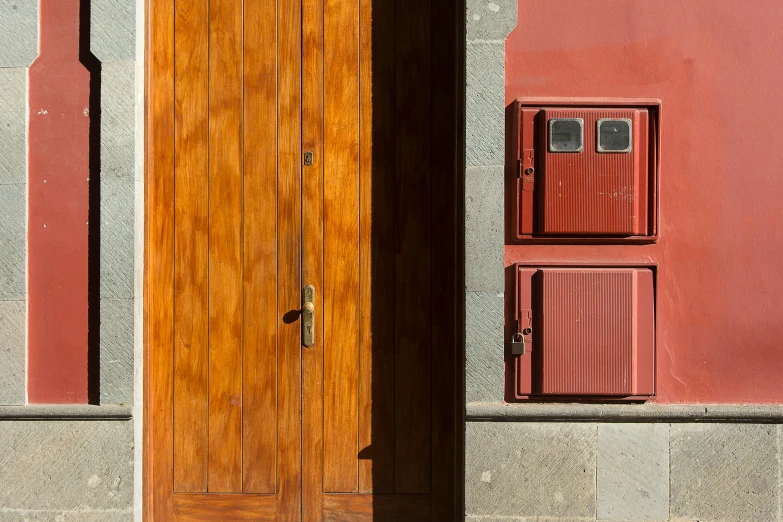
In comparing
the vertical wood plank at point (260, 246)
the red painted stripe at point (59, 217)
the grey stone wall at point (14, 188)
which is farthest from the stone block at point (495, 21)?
the grey stone wall at point (14, 188)

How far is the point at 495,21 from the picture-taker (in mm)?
3338

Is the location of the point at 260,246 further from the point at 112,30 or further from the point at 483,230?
the point at 112,30

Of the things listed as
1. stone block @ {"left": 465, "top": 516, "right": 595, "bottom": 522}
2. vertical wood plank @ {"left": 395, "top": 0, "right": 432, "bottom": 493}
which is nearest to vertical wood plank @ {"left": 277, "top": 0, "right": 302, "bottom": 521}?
vertical wood plank @ {"left": 395, "top": 0, "right": 432, "bottom": 493}

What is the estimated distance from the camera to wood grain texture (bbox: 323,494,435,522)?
3598mm

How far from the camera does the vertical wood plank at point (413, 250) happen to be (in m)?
3.59

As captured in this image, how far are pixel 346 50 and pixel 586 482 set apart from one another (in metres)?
2.49

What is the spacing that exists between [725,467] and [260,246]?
2.56m

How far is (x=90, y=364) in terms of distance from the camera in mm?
3465

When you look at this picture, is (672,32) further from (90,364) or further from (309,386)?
(90,364)

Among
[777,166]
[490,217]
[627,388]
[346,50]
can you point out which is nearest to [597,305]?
[627,388]

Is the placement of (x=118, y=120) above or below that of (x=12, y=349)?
above

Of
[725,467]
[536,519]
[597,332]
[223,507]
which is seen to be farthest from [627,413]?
[223,507]

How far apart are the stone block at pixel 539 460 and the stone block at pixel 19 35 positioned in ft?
9.41

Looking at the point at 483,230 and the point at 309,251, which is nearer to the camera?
the point at 483,230
